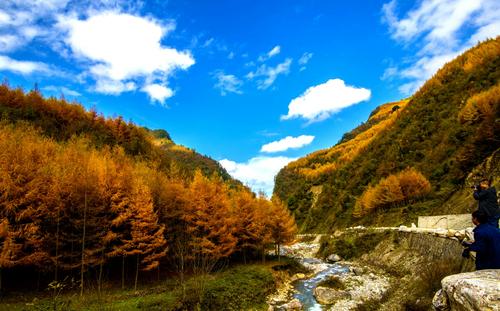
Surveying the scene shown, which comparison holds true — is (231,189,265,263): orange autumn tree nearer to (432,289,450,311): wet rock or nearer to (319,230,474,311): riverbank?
(319,230,474,311): riverbank

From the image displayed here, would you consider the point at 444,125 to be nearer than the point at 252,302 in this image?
No

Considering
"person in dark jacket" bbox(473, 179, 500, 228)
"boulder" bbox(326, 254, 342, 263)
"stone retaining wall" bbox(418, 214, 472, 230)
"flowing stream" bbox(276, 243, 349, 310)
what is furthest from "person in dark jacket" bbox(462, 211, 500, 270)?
"boulder" bbox(326, 254, 342, 263)

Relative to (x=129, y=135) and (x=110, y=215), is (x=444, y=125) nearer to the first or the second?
(x=110, y=215)

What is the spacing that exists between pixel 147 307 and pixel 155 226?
32.6ft

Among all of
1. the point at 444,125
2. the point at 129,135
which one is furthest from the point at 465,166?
the point at 129,135

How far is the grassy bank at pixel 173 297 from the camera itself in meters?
20.2

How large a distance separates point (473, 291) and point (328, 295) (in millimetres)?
21403

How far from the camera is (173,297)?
73.0ft

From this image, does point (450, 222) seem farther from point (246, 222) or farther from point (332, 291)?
point (246, 222)

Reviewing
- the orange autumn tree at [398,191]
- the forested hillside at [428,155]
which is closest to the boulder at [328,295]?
the forested hillside at [428,155]

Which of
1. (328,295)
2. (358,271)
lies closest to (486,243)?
(328,295)

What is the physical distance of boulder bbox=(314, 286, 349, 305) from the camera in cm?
2459

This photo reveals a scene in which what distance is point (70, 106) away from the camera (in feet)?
294

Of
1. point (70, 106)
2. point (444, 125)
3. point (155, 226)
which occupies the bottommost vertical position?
point (155, 226)
